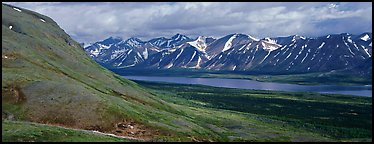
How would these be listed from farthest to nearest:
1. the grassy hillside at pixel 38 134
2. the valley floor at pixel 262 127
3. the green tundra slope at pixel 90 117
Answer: the green tundra slope at pixel 90 117 < the valley floor at pixel 262 127 < the grassy hillside at pixel 38 134

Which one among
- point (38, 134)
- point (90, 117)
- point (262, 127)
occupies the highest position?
point (90, 117)

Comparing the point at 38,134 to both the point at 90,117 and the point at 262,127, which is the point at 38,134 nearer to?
the point at 90,117

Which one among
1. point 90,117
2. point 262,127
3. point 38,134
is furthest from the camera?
point 262,127

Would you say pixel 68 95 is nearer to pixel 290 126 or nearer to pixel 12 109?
pixel 12 109

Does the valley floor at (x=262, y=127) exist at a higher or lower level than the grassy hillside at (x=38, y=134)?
lower

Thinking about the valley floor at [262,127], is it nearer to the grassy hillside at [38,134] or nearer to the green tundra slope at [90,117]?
the grassy hillside at [38,134]

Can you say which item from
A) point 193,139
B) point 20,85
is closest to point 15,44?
point 20,85

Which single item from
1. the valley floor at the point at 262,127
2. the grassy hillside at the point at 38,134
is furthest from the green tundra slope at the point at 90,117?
the valley floor at the point at 262,127

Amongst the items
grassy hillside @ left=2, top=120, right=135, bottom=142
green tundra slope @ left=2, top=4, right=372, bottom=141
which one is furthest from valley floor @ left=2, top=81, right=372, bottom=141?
green tundra slope @ left=2, top=4, right=372, bottom=141

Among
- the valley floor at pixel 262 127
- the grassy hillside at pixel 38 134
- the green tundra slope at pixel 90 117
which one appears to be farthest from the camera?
the green tundra slope at pixel 90 117

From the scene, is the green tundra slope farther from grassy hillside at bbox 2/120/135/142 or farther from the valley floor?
the valley floor

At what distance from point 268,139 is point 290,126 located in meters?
38.9

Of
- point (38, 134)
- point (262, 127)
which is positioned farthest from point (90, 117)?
point (262, 127)

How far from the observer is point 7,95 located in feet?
328
